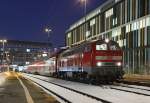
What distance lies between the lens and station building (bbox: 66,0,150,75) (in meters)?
69.7

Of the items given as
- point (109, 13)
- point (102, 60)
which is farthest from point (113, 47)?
point (109, 13)

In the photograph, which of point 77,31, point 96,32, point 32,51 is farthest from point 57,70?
point 32,51

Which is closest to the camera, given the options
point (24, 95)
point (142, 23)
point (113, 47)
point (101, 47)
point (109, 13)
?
point (24, 95)

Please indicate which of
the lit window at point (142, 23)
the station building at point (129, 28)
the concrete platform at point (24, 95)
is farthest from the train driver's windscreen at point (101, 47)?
the lit window at point (142, 23)

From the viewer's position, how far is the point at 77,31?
125 meters

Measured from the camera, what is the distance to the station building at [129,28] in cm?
6969

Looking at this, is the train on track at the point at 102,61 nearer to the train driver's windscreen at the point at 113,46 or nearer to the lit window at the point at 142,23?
the train driver's windscreen at the point at 113,46

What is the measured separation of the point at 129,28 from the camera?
78.2 metres

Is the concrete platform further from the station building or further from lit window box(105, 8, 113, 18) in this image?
lit window box(105, 8, 113, 18)

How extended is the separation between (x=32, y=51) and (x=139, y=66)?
10958 cm

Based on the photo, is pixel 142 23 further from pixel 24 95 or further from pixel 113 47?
pixel 24 95

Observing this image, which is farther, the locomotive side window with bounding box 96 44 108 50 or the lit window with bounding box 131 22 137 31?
the lit window with bounding box 131 22 137 31

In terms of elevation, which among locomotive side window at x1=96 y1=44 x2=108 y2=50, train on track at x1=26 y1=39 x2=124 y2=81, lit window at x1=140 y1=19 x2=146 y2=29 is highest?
lit window at x1=140 y1=19 x2=146 y2=29

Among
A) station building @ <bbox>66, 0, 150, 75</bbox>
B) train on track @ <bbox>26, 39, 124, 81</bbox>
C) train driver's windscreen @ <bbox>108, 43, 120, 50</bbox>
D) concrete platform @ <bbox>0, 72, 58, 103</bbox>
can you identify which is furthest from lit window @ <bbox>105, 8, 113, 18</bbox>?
concrete platform @ <bbox>0, 72, 58, 103</bbox>
